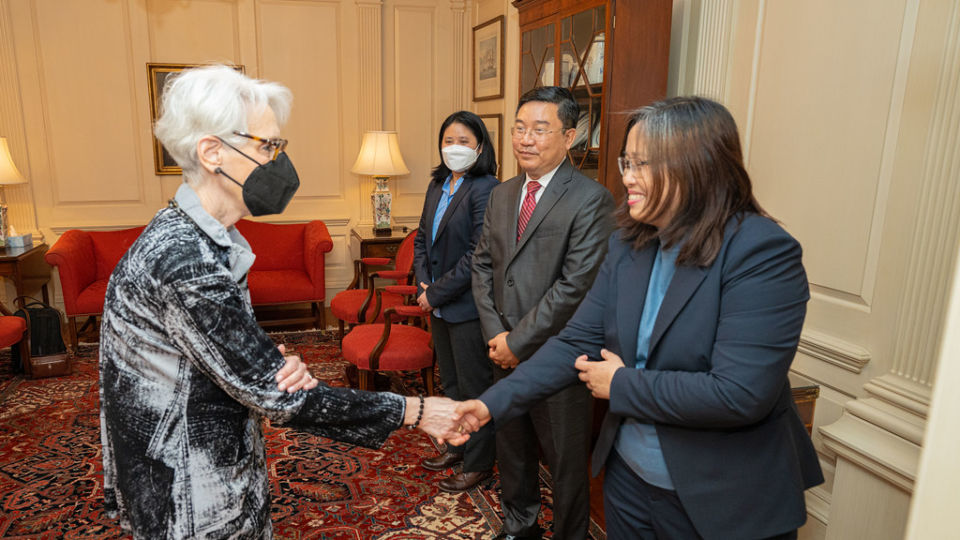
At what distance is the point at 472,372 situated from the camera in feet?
10.00

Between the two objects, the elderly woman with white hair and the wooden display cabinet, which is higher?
the wooden display cabinet

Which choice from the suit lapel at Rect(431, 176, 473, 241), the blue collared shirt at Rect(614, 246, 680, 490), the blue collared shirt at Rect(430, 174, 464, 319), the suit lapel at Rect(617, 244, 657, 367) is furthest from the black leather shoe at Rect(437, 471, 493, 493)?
the suit lapel at Rect(617, 244, 657, 367)

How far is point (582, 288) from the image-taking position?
2336 millimetres

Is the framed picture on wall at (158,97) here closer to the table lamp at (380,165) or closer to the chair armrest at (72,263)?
the chair armrest at (72,263)

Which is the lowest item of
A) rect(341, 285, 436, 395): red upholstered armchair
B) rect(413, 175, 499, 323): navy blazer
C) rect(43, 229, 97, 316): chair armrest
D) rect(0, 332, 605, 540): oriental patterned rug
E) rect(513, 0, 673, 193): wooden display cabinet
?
rect(0, 332, 605, 540): oriental patterned rug

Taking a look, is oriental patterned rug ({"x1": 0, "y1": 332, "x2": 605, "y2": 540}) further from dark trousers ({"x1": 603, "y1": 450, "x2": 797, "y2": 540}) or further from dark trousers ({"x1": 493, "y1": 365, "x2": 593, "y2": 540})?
dark trousers ({"x1": 603, "y1": 450, "x2": 797, "y2": 540})

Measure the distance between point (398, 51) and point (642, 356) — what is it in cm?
537

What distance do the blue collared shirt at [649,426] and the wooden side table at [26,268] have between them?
16.2 ft

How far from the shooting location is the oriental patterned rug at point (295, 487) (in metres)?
2.83

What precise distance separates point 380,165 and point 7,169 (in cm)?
290

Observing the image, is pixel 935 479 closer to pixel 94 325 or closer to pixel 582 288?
pixel 582 288

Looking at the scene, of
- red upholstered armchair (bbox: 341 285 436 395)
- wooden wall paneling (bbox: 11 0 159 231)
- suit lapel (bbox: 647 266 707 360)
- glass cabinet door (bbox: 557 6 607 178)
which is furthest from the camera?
wooden wall paneling (bbox: 11 0 159 231)

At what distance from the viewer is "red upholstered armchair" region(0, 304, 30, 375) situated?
4.09 metres

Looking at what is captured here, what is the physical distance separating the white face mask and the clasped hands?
1.70 m
